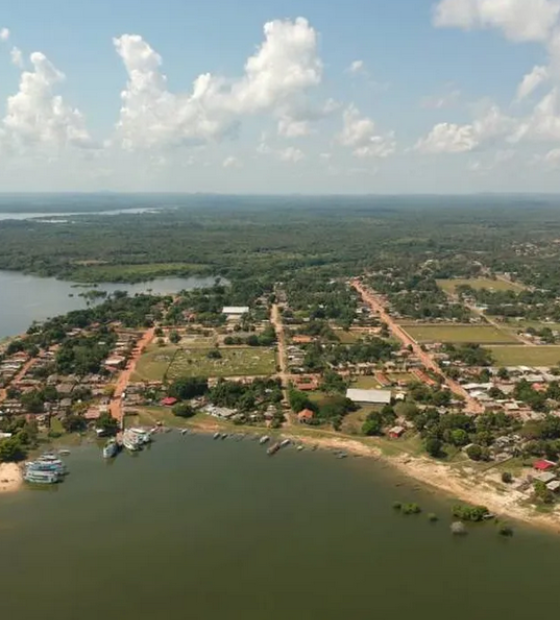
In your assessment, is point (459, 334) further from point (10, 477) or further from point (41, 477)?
point (10, 477)

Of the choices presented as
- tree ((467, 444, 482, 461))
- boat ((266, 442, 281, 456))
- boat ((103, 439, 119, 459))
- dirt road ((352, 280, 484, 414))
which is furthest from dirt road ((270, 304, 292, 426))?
dirt road ((352, 280, 484, 414))

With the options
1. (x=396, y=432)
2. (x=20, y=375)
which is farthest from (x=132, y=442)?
(x=20, y=375)

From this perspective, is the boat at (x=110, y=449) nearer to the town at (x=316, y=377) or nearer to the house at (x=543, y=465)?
the town at (x=316, y=377)

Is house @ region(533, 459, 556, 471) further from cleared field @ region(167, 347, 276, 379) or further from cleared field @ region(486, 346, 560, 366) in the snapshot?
cleared field @ region(167, 347, 276, 379)

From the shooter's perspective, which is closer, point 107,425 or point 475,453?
point 475,453

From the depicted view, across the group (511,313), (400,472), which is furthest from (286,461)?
(511,313)

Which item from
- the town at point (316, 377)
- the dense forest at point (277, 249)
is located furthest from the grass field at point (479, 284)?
the town at point (316, 377)

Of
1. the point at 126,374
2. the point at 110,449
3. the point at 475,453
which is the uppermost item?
the point at 126,374
